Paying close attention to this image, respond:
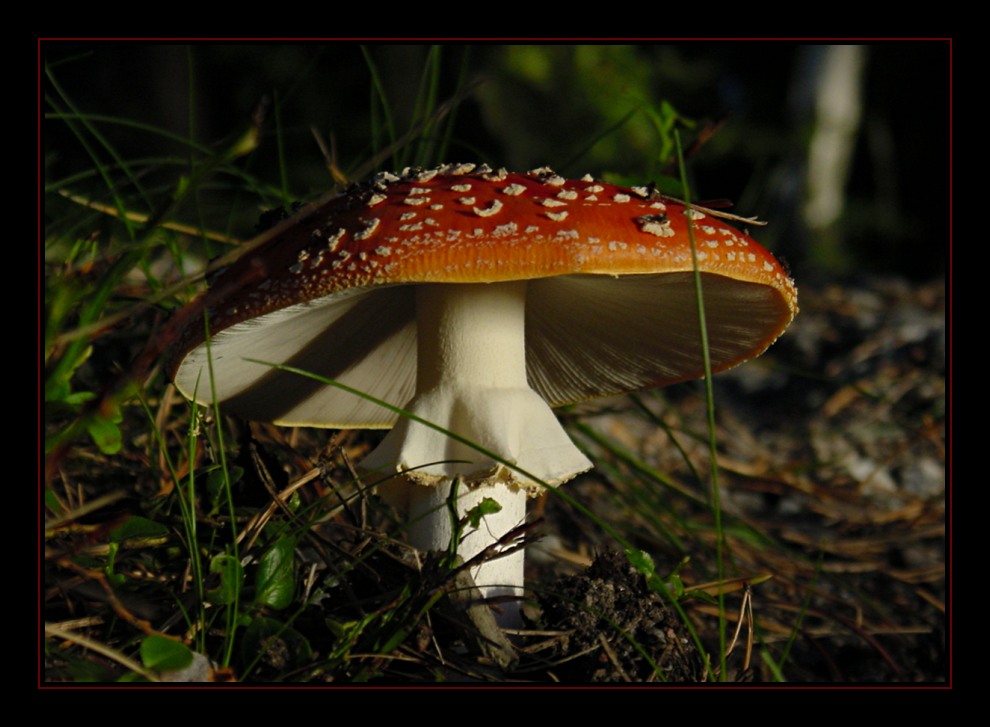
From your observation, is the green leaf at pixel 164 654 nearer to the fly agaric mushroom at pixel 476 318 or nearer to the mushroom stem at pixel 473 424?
the fly agaric mushroom at pixel 476 318

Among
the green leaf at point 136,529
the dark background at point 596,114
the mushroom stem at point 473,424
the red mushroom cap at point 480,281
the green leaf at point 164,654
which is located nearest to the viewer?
the green leaf at point 164,654

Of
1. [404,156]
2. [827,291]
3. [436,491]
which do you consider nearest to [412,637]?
[436,491]

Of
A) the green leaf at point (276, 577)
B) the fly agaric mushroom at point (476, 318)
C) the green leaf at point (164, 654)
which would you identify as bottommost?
the green leaf at point (164, 654)

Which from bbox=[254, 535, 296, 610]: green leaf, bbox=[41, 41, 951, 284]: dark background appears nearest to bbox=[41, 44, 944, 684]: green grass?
bbox=[254, 535, 296, 610]: green leaf

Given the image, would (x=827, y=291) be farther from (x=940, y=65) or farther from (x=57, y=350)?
(x=940, y=65)

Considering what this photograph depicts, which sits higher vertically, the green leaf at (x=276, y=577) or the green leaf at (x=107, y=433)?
the green leaf at (x=107, y=433)

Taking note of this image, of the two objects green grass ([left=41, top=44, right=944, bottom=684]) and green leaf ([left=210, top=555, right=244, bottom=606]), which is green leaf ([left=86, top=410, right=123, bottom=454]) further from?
green leaf ([left=210, top=555, right=244, bottom=606])

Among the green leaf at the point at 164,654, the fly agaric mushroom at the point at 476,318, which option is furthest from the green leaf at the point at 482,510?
the green leaf at the point at 164,654
